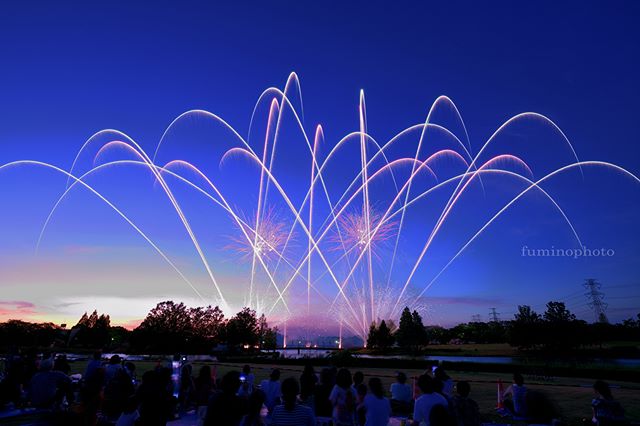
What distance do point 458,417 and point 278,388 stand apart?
5841 millimetres

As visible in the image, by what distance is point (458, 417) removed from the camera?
8352 millimetres

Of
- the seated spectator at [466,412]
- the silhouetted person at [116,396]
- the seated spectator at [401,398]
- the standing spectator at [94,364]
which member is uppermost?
the standing spectator at [94,364]

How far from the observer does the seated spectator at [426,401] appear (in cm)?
730

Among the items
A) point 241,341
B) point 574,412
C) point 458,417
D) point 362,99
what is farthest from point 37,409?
point 241,341

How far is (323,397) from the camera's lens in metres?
10.0

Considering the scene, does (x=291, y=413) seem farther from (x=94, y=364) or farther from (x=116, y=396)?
(x=94, y=364)

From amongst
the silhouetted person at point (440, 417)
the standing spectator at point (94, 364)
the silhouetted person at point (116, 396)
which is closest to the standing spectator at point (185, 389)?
the standing spectator at point (94, 364)

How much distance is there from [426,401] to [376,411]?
51.8 inches

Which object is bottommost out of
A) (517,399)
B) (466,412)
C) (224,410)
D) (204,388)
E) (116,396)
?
(517,399)

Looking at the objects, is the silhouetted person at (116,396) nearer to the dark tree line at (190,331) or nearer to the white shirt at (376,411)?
the white shirt at (376,411)

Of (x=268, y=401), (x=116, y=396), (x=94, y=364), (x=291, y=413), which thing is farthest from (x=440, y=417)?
(x=94, y=364)

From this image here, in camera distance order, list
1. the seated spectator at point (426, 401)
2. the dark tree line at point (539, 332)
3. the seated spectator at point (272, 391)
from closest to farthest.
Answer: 1. the seated spectator at point (426, 401)
2. the seated spectator at point (272, 391)
3. the dark tree line at point (539, 332)

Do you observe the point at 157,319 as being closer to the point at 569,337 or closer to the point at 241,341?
the point at 241,341

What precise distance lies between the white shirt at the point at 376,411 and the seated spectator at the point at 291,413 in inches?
92.1
